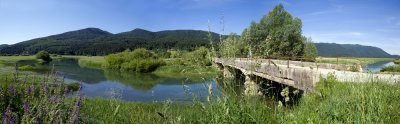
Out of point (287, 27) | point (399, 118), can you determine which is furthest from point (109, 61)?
point (399, 118)

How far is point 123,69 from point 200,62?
60299mm

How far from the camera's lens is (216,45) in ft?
15.5

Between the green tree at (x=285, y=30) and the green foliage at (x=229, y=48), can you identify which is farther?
the green tree at (x=285, y=30)

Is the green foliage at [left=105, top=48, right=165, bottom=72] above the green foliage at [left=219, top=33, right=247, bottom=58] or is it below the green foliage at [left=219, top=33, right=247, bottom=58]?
below

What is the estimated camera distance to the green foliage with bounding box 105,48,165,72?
58666mm

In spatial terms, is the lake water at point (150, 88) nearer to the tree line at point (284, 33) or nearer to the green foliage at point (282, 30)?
the tree line at point (284, 33)

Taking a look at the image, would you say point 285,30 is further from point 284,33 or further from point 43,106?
point 43,106

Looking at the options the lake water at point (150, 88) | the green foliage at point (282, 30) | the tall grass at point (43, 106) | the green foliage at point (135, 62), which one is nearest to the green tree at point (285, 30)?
the green foliage at point (282, 30)

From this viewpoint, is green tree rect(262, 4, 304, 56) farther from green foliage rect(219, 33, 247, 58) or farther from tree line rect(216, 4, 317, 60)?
green foliage rect(219, 33, 247, 58)

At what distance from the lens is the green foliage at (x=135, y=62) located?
2310 inches

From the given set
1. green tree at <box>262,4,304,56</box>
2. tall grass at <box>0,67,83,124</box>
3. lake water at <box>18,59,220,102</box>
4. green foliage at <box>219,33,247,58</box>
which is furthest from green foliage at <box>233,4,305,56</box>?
tall grass at <box>0,67,83,124</box>

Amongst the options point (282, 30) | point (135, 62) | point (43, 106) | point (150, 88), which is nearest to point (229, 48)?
point (43, 106)

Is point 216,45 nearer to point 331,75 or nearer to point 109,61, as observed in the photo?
point 331,75

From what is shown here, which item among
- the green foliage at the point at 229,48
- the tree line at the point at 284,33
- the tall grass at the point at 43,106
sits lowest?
the tall grass at the point at 43,106
